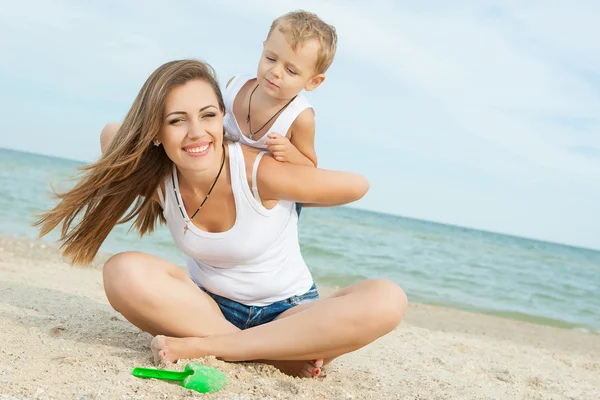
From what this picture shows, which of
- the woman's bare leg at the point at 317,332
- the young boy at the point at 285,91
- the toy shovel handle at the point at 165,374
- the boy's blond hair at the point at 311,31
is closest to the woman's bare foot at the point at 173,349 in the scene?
the woman's bare leg at the point at 317,332

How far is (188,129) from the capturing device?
2.83m

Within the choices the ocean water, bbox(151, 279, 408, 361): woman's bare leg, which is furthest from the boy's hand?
the ocean water

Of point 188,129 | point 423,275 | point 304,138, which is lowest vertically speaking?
point 423,275

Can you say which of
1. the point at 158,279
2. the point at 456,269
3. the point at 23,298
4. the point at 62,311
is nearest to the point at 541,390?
the point at 158,279

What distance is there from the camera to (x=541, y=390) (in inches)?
149

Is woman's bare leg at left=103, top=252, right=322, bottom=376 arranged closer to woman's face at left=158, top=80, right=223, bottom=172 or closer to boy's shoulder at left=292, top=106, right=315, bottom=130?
woman's face at left=158, top=80, right=223, bottom=172

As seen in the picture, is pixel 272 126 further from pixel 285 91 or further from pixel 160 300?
pixel 160 300

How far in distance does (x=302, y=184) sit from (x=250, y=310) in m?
0.68

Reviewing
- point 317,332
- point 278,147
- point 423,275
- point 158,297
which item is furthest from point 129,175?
point 423,275

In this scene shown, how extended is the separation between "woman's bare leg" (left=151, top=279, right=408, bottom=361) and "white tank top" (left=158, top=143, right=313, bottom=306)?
251 mm

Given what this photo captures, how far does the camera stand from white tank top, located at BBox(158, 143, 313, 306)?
294cm

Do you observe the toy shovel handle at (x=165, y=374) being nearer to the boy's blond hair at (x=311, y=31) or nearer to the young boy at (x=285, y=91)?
the young boy at (x=285, y=91)

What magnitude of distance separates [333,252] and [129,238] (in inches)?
151

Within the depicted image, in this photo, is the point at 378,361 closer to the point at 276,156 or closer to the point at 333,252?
the point at 276,156
